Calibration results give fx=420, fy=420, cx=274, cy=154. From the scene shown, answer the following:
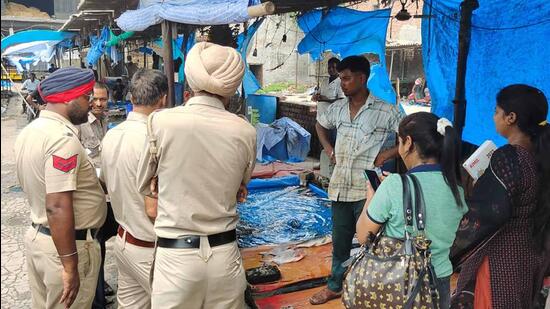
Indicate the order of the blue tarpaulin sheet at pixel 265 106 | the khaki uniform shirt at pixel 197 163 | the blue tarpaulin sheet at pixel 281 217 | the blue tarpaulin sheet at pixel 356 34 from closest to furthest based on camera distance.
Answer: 1. the khaki uniform shirt at pixel 197 163
2. the blue tarpaulin sheet at pixel 281 217
3. the blue tarpaulin sheet at pixel 356 34
4. the blue tarpaulin sheet at pixel 265 106

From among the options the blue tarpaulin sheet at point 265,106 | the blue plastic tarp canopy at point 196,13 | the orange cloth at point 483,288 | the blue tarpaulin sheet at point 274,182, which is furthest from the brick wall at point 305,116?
the orange cloth at point 483,288

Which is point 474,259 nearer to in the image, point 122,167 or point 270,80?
point 122,167

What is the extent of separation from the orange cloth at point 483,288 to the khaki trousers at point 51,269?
6.65ft

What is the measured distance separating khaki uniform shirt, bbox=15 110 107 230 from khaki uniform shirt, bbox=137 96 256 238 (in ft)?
1.61

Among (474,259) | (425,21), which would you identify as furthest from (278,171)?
(474,259)

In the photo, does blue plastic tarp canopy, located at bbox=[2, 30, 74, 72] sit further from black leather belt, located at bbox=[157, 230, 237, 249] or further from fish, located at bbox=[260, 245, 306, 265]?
black leather belt, located at bbox=[157, 230, 237, 249]

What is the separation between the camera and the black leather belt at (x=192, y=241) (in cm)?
168

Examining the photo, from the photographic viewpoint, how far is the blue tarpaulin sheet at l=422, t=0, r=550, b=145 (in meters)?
3.07

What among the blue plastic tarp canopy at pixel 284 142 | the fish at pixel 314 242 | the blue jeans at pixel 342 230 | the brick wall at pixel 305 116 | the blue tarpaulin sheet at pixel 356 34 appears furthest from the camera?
the brick wall at pixel 305 116

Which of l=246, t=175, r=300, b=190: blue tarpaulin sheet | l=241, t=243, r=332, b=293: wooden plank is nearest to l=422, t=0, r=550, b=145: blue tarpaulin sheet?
l=241, t=243, r=332, b=293: wooden plank

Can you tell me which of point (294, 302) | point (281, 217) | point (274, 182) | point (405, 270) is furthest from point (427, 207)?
point (274, 182)

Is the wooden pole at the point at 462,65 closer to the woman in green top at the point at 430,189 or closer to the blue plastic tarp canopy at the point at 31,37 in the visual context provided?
the woman in green top at the point at 430,189

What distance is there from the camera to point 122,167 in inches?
83.2

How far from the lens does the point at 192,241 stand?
1681 millimetres
